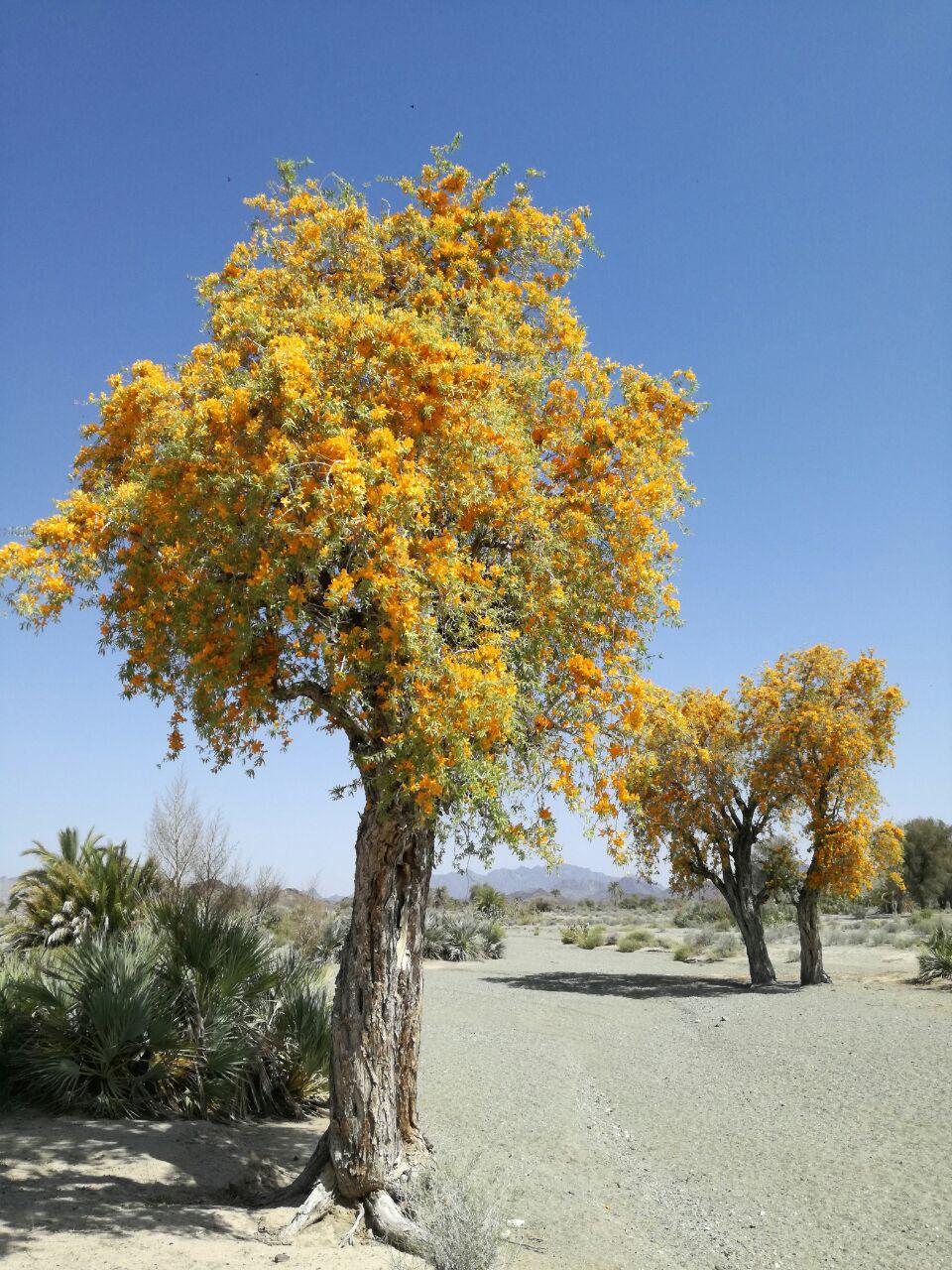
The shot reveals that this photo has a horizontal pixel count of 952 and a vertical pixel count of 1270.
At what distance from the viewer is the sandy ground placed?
647 centimetres

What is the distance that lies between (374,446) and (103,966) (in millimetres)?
6985

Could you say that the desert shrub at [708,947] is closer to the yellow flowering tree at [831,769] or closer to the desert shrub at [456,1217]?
the yellow flowering tree at [831,769]

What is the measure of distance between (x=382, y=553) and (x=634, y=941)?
114ft

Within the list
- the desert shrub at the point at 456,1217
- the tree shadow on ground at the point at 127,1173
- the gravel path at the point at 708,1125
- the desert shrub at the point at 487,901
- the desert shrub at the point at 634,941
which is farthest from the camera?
the desert shrub at the point at 487,901

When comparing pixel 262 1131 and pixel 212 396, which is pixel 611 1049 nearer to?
pixel 262 1131

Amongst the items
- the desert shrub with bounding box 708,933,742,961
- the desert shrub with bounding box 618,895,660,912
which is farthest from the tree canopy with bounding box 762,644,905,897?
the desert shrub with bounding box 618,895,660,912

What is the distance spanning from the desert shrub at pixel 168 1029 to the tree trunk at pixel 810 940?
15017 millimetres

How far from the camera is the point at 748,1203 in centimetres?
766

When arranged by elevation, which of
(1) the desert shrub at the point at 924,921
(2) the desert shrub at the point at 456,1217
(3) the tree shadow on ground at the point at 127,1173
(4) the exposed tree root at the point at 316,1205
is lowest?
(1) the desert shrub at the point at 924,921

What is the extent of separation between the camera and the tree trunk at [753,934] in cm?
2220

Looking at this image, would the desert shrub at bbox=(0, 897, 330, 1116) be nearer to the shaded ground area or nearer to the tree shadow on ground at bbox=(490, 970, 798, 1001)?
the shaded ground area

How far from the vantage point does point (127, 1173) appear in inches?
302

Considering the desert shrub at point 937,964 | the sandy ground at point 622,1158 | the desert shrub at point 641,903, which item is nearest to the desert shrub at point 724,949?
the desert shrub at point 937,964

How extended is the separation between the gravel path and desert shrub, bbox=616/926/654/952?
1739cm
